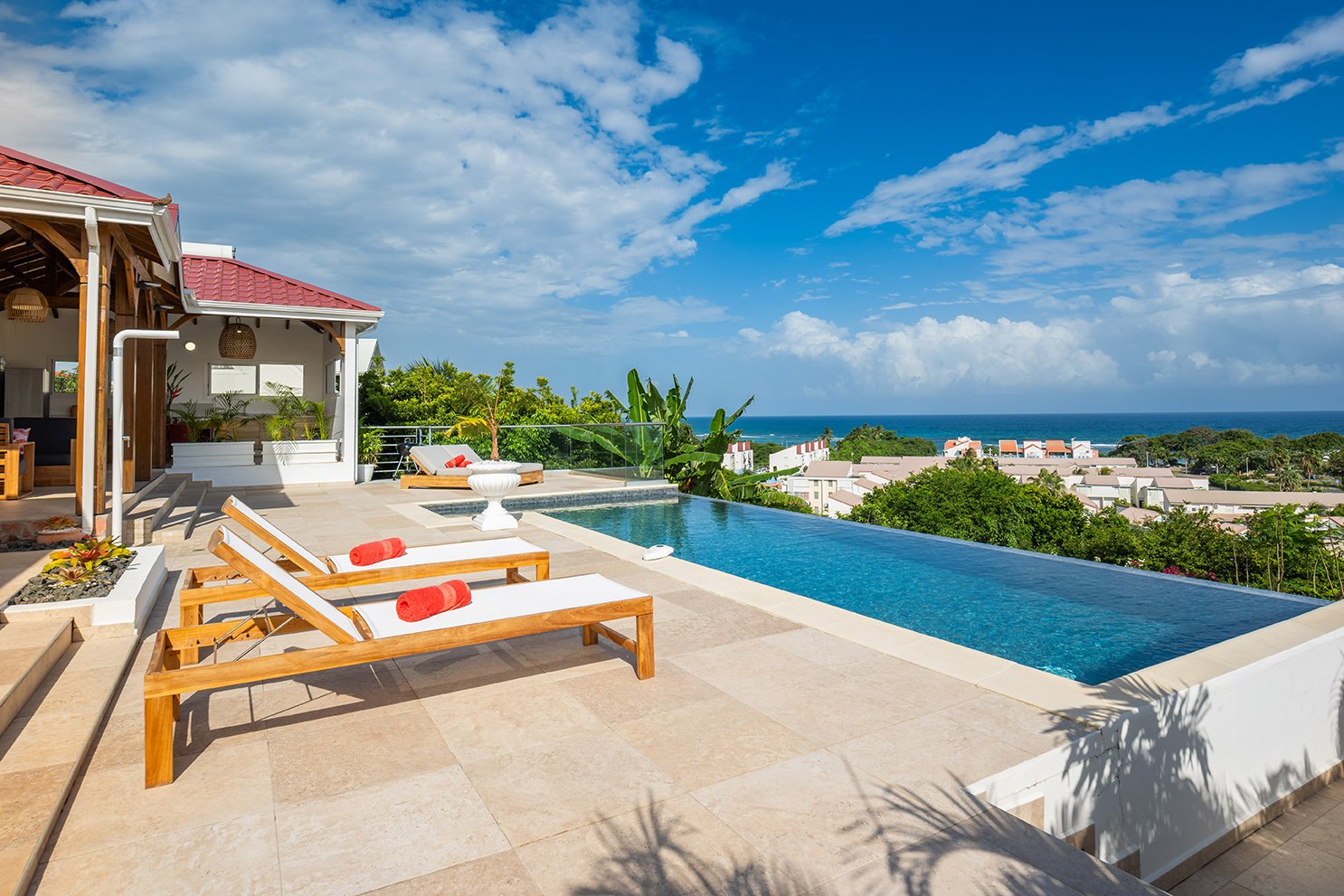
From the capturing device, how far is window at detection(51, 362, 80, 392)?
1328 centimetres

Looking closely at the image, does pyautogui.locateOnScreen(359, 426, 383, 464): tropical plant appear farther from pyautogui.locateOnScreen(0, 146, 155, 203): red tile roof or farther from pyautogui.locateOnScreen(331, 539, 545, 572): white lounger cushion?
pyautogui.locateOnScreen(331, 539, 545, 572): white lounger cushion

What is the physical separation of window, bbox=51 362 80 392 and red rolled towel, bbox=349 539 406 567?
41.6ft

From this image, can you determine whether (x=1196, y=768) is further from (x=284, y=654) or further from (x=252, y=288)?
(x=252, y=288)

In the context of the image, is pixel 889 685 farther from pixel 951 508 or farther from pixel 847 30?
pixel 847 30

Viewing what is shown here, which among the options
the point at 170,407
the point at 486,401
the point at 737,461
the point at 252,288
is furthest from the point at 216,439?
the point at 737,461

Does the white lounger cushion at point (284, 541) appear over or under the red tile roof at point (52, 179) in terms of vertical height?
under

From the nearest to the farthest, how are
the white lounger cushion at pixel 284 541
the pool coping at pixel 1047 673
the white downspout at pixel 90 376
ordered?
the pool coping at pixel 1047 673, the white lounger cushion at pixel 284 541, the white downspout at pixel 90 376

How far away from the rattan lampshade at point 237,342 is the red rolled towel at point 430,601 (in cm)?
1259

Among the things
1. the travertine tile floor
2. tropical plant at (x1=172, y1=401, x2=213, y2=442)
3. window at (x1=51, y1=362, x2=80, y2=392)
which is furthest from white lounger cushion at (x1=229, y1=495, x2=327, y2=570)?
window at (x1=51, y1=362, x2=80, y2=392)

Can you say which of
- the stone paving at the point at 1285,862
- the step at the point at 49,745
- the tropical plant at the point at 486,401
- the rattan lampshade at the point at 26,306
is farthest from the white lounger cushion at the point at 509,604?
the tropical plant at the point at 486,401

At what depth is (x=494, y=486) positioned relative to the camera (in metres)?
8.54

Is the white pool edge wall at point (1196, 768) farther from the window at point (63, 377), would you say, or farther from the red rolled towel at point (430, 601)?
the window at point (63, 377)

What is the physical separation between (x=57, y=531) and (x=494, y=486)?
396 cm

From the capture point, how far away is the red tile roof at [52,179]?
6031mm
